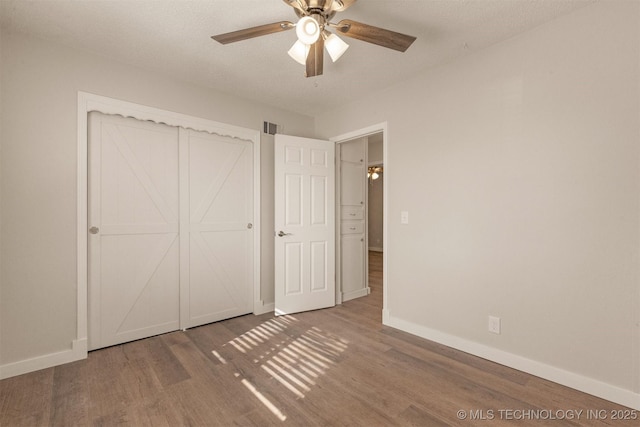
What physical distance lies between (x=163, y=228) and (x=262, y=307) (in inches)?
57.7

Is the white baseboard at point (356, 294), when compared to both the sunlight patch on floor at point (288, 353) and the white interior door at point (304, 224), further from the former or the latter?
the sunlight patch on floor at point (288, 353)

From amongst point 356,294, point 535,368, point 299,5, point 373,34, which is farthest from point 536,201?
point 356,294

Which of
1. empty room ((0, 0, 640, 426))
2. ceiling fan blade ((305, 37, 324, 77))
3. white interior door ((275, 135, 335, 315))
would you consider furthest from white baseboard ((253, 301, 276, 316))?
ceiling fan blade ((305, 37, 324, 77))

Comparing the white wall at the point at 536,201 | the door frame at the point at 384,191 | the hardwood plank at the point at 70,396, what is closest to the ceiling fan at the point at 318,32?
the white wall at the point at 536,201

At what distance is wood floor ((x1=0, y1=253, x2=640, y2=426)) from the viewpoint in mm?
1720

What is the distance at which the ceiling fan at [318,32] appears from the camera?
166 centimetres

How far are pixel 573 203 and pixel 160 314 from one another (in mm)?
3611

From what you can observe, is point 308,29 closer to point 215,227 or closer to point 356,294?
point 215,227

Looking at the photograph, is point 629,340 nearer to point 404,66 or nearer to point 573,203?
point 573,203

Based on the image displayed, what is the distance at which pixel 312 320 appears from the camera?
3.32 m

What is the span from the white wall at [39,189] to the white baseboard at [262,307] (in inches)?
66.6

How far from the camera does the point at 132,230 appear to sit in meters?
2.77

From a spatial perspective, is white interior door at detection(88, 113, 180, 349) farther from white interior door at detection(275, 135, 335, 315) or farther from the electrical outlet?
the electrical outlet

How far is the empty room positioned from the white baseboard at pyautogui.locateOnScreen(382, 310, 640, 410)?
0.01 m
